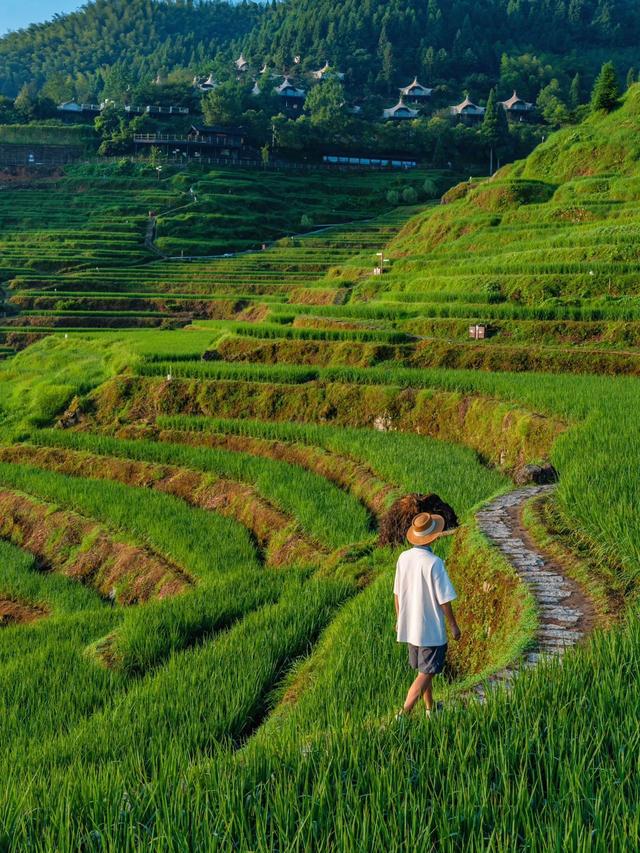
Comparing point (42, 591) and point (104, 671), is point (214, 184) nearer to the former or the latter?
point (42, 591)

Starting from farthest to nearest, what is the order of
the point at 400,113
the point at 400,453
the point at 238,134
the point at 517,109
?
the point at 400,113
the point at 517,109
the point at 238,134
the point at 400,453

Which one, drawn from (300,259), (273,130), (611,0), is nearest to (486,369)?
(300,259)

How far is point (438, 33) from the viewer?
118000mm

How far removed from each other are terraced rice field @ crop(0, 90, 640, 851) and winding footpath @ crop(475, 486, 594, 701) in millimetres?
29

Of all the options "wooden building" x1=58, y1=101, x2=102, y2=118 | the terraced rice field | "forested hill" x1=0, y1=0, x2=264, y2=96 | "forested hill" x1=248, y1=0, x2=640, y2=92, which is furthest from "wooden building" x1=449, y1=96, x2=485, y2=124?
"forested hill" x1=0, y1=0, x2=264, y2=96

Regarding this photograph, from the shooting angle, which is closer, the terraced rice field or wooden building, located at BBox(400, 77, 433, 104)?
the terraced rice field

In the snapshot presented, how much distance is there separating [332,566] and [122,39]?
175609 mm

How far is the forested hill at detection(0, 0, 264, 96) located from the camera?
474 ft

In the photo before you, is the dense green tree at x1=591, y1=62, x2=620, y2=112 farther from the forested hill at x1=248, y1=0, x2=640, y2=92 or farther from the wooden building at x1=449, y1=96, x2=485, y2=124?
the forested hill at x1=248, y1=0, x2=640, y2=92

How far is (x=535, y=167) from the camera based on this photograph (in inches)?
1438

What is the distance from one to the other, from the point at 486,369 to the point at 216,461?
6.12 metres

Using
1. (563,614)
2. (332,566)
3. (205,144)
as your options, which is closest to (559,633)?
(563,614)

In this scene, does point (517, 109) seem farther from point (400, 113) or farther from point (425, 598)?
point (425, 598)

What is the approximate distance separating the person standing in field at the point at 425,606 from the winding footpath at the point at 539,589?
0.30 meters
